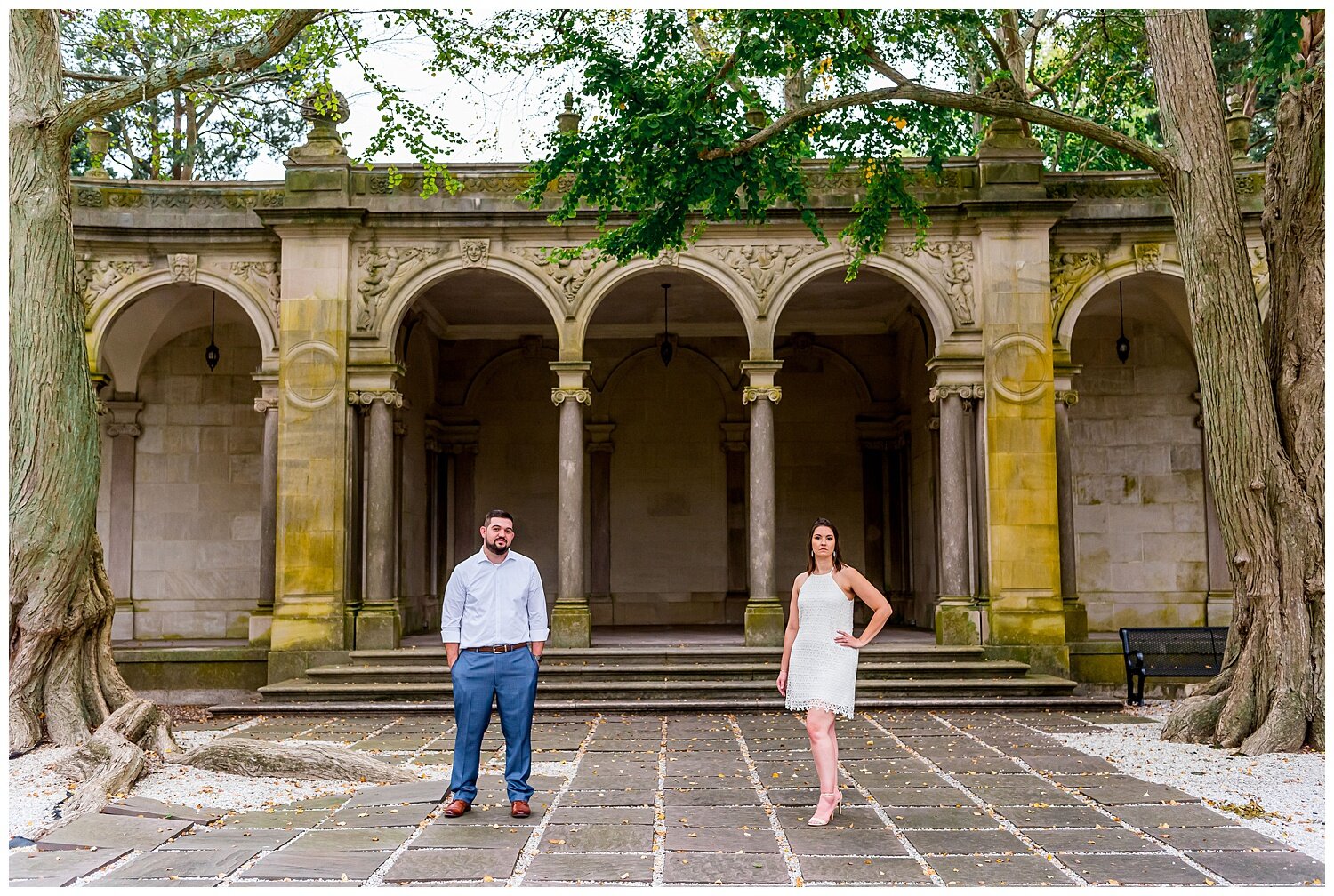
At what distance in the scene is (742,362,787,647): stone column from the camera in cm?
1355

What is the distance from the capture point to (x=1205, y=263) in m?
9.41

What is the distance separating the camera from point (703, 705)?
38.7 feet

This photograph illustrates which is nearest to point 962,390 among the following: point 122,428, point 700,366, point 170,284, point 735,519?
point 735,519

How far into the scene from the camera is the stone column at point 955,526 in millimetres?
13555

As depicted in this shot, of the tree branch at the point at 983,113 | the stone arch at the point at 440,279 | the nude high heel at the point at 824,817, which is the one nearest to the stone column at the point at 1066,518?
the tree branch at the point at 983,113

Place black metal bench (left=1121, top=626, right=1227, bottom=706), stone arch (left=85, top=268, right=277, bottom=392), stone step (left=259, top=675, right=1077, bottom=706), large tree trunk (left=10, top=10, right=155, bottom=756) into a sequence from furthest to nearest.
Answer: stone arch (left=85, top=268, right=277, bottom=392), stone step (left=259, top=675, right=1077, bottom=706), black metal bench (left=1121, top=626, right=1227, bottom=706), large tree trunk (left=10, top=10, right=155, bottom=756)

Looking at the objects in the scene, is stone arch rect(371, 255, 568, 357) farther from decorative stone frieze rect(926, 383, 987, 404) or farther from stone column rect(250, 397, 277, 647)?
decorative stone frieze rect(926, 383, 987, 404)

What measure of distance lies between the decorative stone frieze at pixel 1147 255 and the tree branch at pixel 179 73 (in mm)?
10221

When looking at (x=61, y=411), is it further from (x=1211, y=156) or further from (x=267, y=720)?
(x=1211, y=156)

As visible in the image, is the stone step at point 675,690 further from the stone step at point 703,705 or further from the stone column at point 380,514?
the stone column at point 380,514

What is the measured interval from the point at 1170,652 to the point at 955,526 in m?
2.78

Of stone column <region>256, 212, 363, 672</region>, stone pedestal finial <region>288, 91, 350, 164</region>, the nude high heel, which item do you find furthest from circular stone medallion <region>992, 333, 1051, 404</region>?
stone pedestal finial <region>288, 91, 350, 164</region>

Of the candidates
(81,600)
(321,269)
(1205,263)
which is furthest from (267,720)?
(1205,263)

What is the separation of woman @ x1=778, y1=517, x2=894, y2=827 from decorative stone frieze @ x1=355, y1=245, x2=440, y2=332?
921 cm
